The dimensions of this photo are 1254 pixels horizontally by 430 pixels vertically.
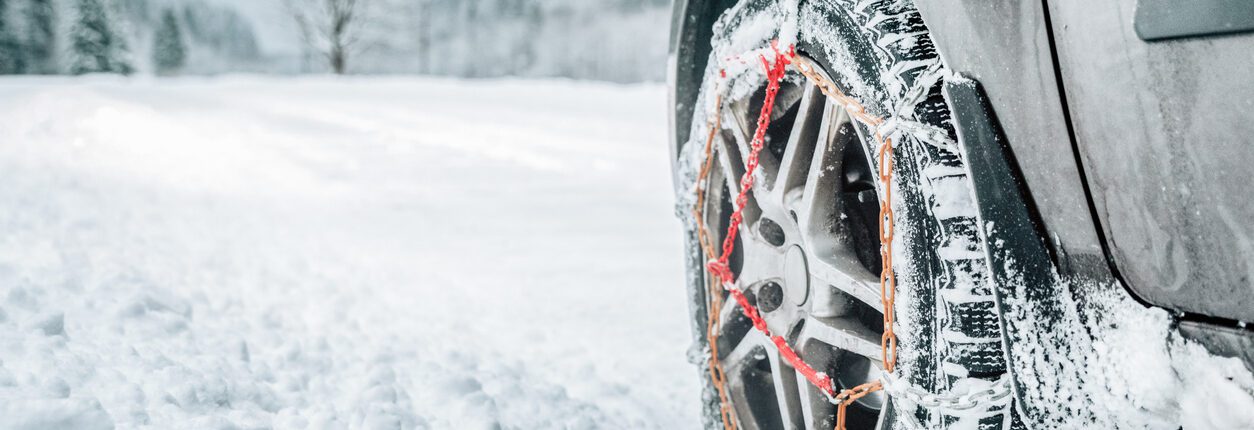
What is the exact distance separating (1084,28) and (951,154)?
0.70 ft

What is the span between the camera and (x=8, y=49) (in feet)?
119

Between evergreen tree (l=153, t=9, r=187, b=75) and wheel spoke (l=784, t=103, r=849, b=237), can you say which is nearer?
wheel spoke (l=784, t=103, r=849, b=237)

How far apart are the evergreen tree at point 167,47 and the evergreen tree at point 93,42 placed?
31.6ft

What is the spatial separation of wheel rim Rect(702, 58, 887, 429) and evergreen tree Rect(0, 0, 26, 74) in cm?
4493

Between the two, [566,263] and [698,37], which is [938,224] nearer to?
[698,37]

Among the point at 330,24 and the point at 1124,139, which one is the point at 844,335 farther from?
the point at 330,24

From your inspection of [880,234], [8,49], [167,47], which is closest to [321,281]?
[880,234]

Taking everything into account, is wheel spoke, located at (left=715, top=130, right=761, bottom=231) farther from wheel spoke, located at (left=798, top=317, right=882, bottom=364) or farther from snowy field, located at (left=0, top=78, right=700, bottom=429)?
snowy field, located at (left=0, top=78, right=700, bottom=429)

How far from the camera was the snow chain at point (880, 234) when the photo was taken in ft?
3.15

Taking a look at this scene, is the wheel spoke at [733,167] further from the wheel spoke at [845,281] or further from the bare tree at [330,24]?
the bare tree at [330,24]

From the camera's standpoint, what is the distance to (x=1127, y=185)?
803 mm

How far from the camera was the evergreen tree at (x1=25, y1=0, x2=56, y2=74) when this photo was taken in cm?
3844

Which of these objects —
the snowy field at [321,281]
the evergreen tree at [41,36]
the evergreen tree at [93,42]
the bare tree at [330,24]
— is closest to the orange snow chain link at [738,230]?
the snowy field at [321,281]

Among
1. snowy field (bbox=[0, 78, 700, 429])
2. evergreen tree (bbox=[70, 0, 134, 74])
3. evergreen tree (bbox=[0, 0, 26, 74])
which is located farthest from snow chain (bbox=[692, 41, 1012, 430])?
evergreen tree (bbox=[0, 0, 26, 74])
